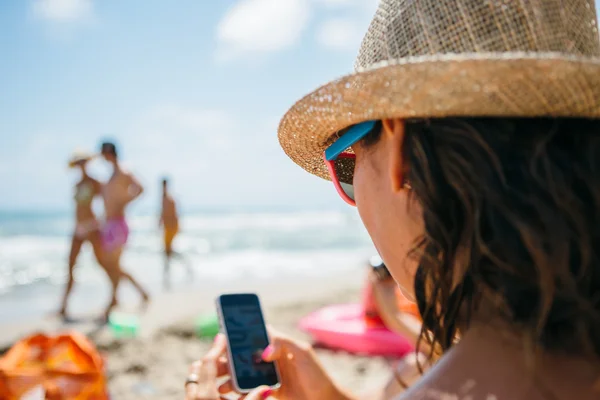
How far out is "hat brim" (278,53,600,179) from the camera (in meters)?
0.85

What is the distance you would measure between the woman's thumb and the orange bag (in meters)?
1.41

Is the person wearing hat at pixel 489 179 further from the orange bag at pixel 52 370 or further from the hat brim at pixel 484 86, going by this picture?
the orange bag at pixel 52 370

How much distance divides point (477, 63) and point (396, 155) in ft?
0.70

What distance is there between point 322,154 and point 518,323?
74 cm

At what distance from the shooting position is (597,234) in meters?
0.81

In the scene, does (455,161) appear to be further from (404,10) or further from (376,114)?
(404,10)

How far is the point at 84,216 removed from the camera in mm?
6680

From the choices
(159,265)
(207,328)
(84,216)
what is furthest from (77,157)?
(159,265)

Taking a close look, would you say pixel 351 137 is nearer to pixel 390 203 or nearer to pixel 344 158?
pixel 390 203

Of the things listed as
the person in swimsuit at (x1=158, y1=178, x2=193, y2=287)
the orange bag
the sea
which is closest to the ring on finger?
the orange bag


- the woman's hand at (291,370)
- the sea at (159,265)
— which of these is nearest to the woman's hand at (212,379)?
the woman's hand at (291,370)

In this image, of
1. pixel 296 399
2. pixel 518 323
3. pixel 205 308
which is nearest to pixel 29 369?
pixel 296 399

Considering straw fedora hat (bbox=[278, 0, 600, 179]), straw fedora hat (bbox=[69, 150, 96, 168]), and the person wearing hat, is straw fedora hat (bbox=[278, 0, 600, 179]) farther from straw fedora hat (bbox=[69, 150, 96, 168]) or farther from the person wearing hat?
straw fedora hat (bbox=[69, 150, 96, 168])

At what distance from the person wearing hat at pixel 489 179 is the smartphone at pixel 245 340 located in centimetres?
68
